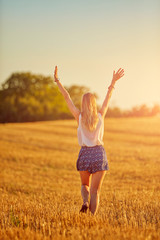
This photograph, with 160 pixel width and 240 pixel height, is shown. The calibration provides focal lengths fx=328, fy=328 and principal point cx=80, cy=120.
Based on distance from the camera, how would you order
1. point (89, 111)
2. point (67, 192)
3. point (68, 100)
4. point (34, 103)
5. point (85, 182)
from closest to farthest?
1. point (89, 111)
2. point (85, 182)
3. point (68, 100)
4. point (67, 192)
5. point (34, 103)

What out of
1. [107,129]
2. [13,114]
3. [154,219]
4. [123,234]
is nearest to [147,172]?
[154,219]

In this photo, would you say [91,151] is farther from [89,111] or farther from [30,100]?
[30,100]

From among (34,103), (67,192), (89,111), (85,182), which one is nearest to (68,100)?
(89,111)

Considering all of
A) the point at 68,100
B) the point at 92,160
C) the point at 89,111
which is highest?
the point at 68,100

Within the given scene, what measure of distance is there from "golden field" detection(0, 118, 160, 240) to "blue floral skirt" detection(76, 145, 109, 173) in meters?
0.71

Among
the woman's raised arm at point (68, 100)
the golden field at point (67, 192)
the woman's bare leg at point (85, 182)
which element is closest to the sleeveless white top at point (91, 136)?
the woman's raised arm at point (68, 100)

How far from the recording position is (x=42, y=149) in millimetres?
21797

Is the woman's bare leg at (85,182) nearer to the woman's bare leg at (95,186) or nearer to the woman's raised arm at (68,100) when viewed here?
the woman's bare leg at (95,186)

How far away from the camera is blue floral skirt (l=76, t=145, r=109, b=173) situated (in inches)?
200

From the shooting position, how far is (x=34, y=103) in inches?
2420

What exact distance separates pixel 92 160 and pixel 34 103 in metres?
57.2

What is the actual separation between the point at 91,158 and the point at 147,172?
377 inches

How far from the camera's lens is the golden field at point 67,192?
4.25 m

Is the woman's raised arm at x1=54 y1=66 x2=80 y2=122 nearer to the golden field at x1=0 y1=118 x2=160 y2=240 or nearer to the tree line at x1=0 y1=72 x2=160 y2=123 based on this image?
the golden field at x1=0 y1=118 x2=160 y2=240
